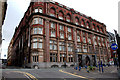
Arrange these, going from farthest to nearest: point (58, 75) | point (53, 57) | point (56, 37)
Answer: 1. point (56, 37)
2. point (53, 57)
3. point (58, 75)

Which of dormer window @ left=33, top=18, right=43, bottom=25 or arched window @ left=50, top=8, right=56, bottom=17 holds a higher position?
arched window @ left=50, top=8, right=56, bottom=17

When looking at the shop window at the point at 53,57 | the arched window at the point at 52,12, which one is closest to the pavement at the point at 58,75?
the shop window at the point at 53,57

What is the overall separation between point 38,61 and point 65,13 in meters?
23.0

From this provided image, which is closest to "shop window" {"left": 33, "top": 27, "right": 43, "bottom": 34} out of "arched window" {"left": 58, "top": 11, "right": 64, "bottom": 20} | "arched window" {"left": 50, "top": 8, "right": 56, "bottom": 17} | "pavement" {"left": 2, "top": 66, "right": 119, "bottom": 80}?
"arched window" {"left": 50, "top": 8, "right": 56, "bottom": 17}

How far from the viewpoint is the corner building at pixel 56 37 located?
30766mm

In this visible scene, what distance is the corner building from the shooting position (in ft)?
101

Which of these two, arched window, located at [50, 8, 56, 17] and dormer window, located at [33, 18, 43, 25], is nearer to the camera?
dormer window, located at [33, 18, 43, 25]

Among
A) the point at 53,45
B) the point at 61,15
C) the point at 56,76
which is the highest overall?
the point at 61,15

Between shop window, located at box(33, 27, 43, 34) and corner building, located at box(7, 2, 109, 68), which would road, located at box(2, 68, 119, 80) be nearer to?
corner building, located at box(7, 2, 109, 68)

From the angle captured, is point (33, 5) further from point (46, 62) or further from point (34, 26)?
point (46, 62)

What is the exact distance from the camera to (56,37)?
114 feet

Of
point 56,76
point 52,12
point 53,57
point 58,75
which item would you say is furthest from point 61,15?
point 56,76

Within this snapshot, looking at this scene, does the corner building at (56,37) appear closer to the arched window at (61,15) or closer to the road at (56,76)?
the arched window at (61,15)

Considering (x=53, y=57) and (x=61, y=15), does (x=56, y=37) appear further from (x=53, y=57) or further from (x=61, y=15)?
(x=61, y=15)
